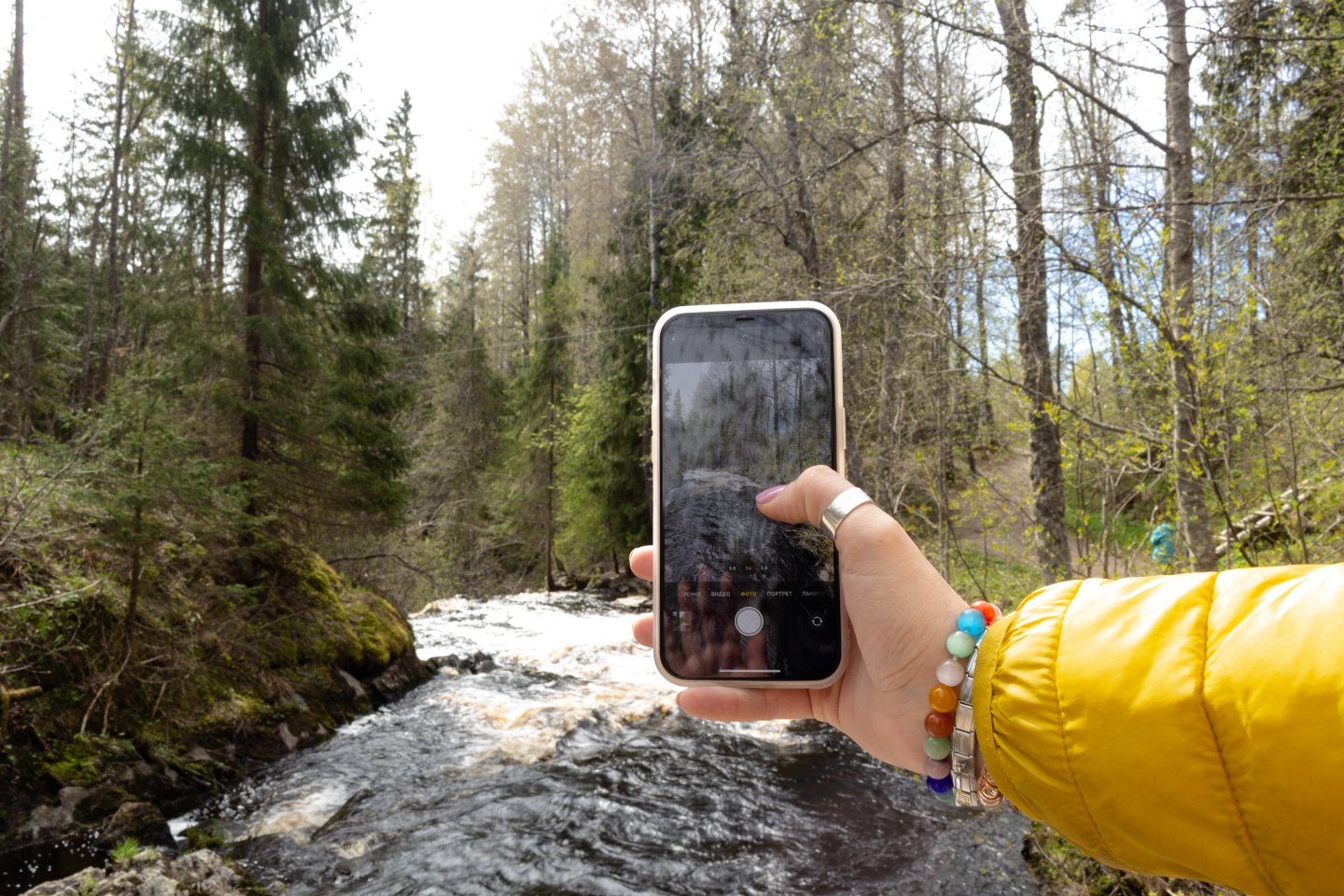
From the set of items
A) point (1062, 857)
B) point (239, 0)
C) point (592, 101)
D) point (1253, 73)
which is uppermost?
point (592, 101)

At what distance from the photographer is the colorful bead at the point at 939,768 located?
1440 millimetres

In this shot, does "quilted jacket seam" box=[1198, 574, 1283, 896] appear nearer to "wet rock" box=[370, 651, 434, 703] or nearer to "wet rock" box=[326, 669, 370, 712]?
"wet rock" box=[326, 669, 370, 712]

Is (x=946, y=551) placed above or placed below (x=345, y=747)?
above

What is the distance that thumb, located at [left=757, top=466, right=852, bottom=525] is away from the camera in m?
1.73

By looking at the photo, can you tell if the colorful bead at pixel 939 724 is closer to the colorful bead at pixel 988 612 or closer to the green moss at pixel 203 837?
the colorful bead at pixel 988 612

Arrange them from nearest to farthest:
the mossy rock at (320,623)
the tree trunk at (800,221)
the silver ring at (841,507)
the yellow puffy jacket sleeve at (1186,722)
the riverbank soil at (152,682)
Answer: the yellow puffy jacket sleeve at (1186,722) → the silver ring at (841,507) → the riverbank soil at (152,682) → the mossy rock at (320,623) → the tree trunk at (800,221)

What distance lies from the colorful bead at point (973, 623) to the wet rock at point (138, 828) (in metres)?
6.04

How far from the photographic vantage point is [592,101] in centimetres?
1725

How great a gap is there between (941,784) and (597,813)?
524cm

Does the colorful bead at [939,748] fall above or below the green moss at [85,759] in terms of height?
above

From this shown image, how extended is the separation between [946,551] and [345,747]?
255 inches

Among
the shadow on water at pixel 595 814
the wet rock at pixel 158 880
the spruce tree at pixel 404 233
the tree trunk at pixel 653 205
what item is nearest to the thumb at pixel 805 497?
the shadow on water at pixel 595 814

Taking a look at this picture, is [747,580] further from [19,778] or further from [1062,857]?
[19,778]

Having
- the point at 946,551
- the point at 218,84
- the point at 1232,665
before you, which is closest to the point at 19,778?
the point at 1232,665
